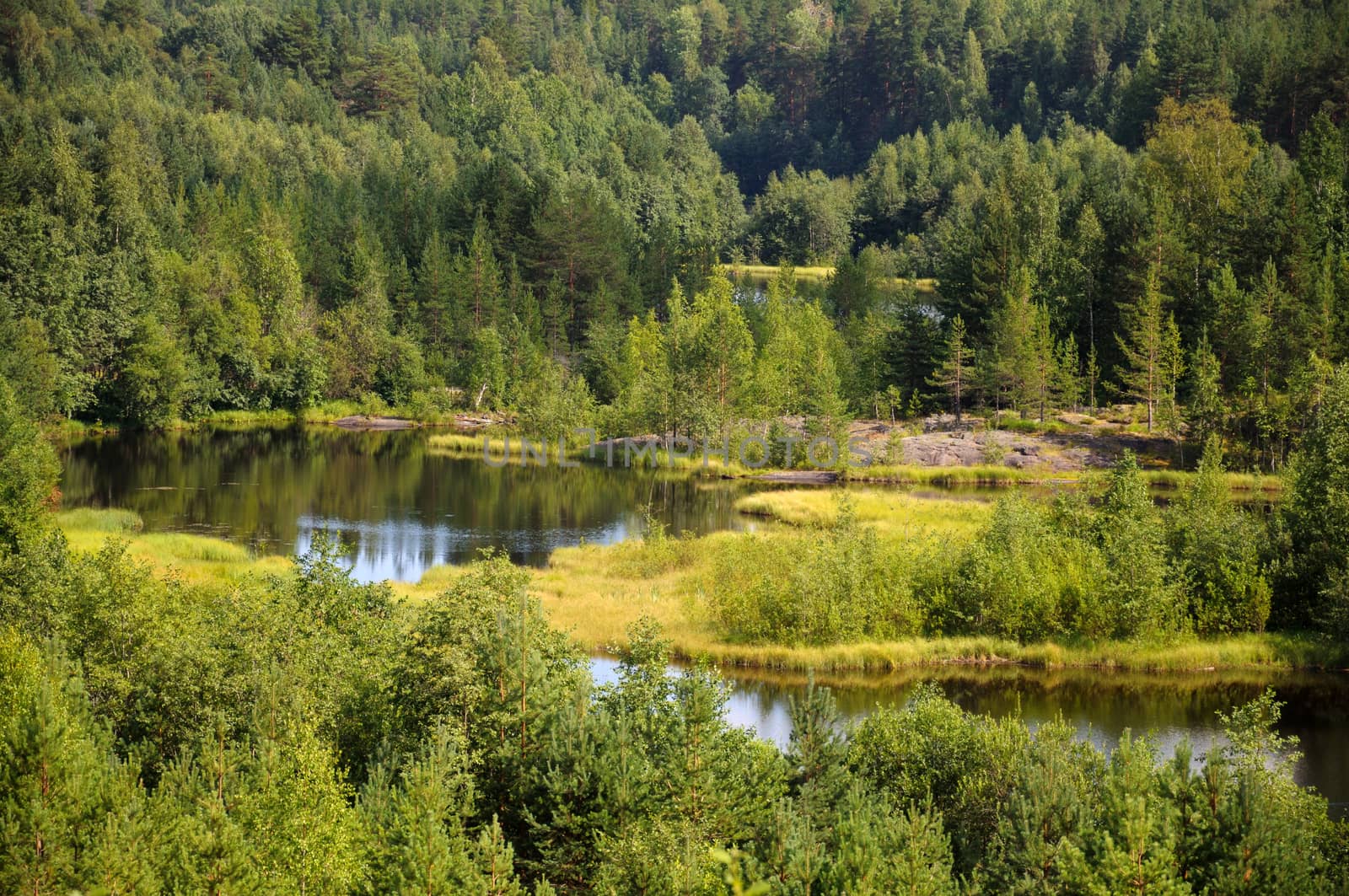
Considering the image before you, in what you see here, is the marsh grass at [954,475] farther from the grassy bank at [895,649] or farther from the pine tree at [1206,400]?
the grassy bank at [895,649]

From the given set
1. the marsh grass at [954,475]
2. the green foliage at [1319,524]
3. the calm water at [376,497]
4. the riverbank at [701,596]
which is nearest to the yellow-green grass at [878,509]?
the riverbank at [701,596]

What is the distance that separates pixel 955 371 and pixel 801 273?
6943 cm

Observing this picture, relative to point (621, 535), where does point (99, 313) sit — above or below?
above

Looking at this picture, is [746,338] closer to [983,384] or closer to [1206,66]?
[983,384]

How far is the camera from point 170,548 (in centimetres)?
6122

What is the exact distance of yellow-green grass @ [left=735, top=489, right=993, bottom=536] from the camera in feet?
216

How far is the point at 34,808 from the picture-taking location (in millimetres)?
24875

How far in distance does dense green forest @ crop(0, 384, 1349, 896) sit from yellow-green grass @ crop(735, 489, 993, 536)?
107ft

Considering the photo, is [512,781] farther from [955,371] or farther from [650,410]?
[955,371]

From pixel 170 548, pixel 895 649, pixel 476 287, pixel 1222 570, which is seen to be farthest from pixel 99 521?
pixel 476 287

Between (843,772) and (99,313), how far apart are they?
8722 cm

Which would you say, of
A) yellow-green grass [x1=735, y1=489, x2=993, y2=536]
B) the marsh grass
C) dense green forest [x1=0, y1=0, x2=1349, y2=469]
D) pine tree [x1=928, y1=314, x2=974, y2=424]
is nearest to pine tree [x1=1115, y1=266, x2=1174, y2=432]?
dense green forest [x1=0, y1=0, x2=1349, y2=469]

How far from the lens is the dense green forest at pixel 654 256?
307ft

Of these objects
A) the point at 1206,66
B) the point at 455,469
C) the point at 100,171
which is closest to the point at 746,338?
the point at 455,469
